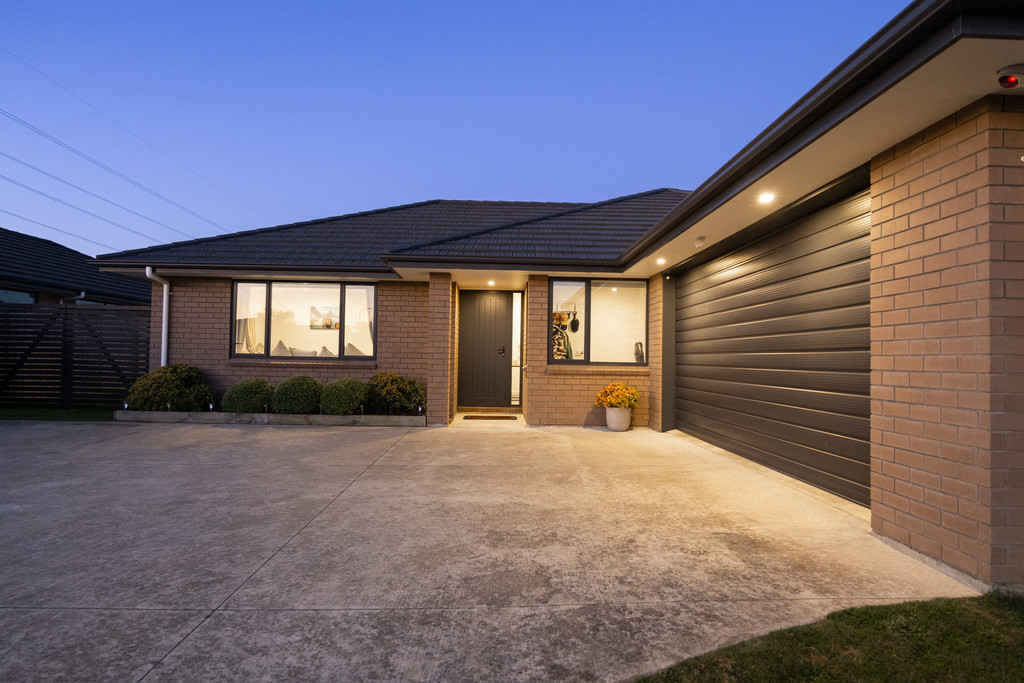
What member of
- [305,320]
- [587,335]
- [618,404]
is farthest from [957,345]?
[305,320]

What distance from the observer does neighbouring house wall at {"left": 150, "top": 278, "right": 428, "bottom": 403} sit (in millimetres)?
9031

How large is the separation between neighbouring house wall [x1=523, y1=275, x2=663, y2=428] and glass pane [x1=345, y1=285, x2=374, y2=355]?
308cm

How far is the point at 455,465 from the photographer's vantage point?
17.9 feet

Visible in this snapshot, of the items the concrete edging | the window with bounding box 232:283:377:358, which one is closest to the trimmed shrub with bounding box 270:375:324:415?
the concrete edging

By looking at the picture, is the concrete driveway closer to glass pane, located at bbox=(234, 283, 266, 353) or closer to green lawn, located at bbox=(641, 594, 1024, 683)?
green lawn, located at bbox=(641, 594, 1024, 683)

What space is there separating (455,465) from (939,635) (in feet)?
13.7

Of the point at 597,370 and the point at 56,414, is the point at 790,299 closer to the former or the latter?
the point at 597,370

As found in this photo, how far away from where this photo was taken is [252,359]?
29.8ft

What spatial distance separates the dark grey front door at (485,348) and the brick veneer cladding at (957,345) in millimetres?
7061

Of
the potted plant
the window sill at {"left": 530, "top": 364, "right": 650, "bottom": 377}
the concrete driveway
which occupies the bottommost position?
the concrete driveway

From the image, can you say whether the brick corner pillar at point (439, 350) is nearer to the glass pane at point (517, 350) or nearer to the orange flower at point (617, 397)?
the glass pane at point (517, 350)

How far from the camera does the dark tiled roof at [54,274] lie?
12.2 m

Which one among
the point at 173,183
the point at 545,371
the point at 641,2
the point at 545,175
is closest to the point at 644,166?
the point at 545,175

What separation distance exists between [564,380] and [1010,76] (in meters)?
6.64
